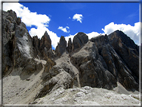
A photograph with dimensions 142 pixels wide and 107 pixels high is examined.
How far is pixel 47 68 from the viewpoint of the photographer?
1952cm

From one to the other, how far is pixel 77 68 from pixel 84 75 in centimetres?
288

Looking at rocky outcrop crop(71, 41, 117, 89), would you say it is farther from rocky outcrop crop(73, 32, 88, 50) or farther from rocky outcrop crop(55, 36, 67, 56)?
rocky outcrop crop(55, 36, 67, 56)

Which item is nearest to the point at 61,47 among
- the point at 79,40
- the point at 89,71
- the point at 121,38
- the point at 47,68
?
the point at 79,40

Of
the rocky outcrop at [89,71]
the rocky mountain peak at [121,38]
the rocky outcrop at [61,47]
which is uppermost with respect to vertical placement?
the rocky mountain peak at [121,38]

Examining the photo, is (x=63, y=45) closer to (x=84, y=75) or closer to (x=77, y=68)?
(x=77, y=68)

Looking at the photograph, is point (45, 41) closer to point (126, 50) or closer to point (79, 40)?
point (79, 40)

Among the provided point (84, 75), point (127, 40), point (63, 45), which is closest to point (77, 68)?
point (84, 75)

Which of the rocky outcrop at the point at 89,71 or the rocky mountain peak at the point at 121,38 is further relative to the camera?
the rocky mountain peak at the point at 121,38

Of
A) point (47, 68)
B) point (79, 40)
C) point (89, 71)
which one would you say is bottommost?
point (89, 71)

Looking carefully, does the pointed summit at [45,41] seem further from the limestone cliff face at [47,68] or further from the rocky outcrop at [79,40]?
the rocky outcrop at [79,40]

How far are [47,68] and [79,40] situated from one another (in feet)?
64.7

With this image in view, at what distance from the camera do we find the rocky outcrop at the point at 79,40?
3494cm

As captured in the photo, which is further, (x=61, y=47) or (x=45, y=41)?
(x=45, y=41)

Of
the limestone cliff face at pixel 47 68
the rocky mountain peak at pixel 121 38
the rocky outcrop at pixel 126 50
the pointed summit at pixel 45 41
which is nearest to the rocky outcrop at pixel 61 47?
the limestone cliff face at pixel 47 68
